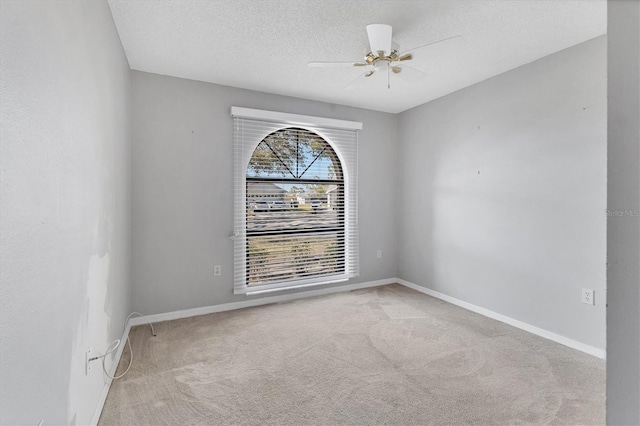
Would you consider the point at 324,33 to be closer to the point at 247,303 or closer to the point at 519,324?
the point at 247,303

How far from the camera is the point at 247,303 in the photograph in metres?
3.65

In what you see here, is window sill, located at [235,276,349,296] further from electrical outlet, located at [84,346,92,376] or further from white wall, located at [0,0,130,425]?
electrical outlet, located at [84,346,92,376]

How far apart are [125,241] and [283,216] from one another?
169 cm

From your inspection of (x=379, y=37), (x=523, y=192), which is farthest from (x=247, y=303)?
(x=523, y=192)

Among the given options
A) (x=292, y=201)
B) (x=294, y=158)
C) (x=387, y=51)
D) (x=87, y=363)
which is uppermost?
(x=387, y=51)

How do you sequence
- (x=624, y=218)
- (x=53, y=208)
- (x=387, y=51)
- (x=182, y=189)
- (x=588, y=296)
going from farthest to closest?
(x=182, y=189) → (x=588, y=296) → (x=387, y=51) → (x=53, y=208) → (x=624, y=218)

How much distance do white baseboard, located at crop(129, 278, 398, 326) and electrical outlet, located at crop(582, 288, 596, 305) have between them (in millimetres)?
2337

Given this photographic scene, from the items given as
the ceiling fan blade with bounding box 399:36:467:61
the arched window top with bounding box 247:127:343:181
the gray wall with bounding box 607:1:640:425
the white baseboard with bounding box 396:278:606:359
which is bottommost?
the white baseboard with bounding box 396:278:606:359

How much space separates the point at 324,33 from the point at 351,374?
253 cm

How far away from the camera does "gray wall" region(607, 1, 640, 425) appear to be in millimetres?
531

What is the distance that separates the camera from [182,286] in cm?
332

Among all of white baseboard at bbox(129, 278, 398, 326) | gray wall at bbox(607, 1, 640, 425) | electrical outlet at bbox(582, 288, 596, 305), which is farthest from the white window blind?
gray wall at bbox(607, 1, 640, 425)

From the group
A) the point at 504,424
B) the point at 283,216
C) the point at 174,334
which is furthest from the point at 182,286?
the point at 504,424

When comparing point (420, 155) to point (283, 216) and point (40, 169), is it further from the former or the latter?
point (40, 169)
